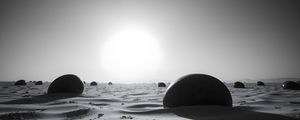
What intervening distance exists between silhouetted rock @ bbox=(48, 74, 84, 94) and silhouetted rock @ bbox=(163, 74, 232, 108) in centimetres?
677

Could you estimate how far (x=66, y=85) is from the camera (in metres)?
10.6

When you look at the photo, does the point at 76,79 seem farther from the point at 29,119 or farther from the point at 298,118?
the point at 298,118

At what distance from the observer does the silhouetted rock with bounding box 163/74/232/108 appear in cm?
519

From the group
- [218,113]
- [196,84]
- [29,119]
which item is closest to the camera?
[29,119]

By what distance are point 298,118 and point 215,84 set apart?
1.94m

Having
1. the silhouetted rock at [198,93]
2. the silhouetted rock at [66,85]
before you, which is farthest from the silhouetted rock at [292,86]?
the silhouetted rock at [66,85]

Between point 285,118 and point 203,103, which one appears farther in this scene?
point 203,103

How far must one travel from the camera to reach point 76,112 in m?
4.91

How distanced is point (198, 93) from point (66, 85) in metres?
7.68

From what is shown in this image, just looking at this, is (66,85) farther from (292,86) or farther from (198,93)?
(292,86)

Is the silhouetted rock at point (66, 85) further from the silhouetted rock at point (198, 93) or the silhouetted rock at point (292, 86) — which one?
the silhouetted rock at point (292, 86)

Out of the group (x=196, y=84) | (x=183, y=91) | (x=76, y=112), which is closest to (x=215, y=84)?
(x=196, y=84)

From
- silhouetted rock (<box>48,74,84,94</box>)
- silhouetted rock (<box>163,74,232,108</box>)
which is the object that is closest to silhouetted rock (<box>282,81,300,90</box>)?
silhouetted rock (<box>163,74,232,108</box>)

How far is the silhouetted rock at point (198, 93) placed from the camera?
17.0ft
